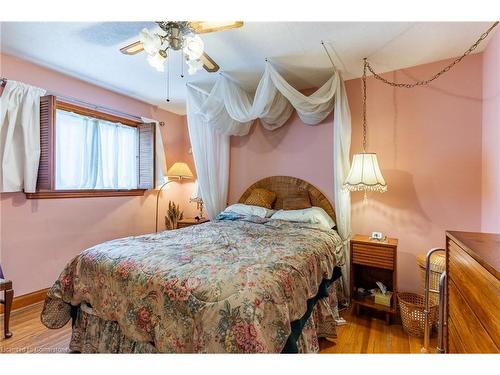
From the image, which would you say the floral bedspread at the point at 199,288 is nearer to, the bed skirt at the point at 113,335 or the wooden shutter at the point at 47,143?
the bed skirt at the point at 113,335

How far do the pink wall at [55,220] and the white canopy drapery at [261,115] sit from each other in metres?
1.18

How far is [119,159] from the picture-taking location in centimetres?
354

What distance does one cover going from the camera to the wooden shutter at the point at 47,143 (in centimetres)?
261

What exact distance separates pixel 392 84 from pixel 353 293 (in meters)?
2.21

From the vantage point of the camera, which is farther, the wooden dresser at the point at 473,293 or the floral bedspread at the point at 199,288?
the floral bedspread at the point at 199,288

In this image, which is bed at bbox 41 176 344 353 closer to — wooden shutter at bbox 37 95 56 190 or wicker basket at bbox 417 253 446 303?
wicker basket at bbox 417 253 446 303

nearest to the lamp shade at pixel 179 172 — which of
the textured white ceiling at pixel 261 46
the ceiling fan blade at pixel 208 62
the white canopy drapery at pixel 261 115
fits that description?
the white canopy drapery at pixel 261 115

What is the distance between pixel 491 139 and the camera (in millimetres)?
2139

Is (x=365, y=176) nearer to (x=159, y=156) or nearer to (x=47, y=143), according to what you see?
(x=159, y=156)

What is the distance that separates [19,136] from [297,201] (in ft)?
9.99
